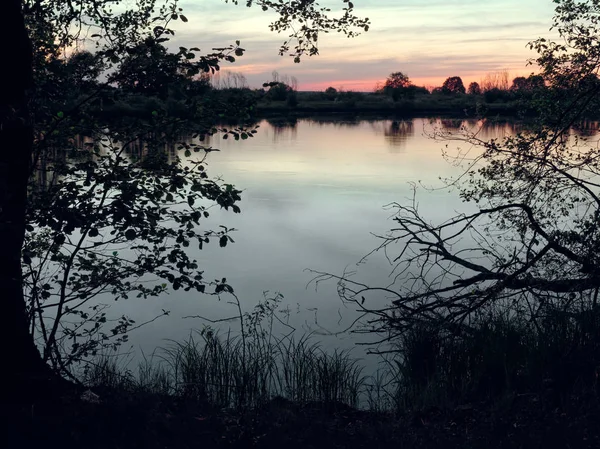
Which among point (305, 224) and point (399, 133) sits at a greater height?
point (399, 133)

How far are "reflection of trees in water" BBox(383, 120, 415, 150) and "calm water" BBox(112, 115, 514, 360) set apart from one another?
4.71ft

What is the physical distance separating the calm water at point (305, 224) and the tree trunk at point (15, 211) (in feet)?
12.6

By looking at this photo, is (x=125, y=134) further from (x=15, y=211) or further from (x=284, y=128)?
(x=284, y=128)

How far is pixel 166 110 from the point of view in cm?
588

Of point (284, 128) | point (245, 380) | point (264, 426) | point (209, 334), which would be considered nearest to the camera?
point (264, 426)

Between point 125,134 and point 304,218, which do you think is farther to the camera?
point 304,218

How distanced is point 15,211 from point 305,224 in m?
14.3

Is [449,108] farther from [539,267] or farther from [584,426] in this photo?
[584,426]

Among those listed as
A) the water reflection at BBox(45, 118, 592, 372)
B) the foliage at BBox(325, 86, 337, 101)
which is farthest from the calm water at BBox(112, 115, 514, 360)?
the foliage at BBox(325, 86, 337, 101)

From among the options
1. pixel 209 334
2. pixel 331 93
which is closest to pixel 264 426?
pixel 209 334

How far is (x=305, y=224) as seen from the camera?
19.1 m

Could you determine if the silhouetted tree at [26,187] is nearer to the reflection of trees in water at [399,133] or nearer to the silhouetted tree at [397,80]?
the reflection of trees in water at [399,133]

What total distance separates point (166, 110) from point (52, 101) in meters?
1.34

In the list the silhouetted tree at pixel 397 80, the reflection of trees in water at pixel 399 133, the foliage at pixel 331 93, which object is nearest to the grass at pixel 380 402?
the reflection of trees in water at pixel 399 133
